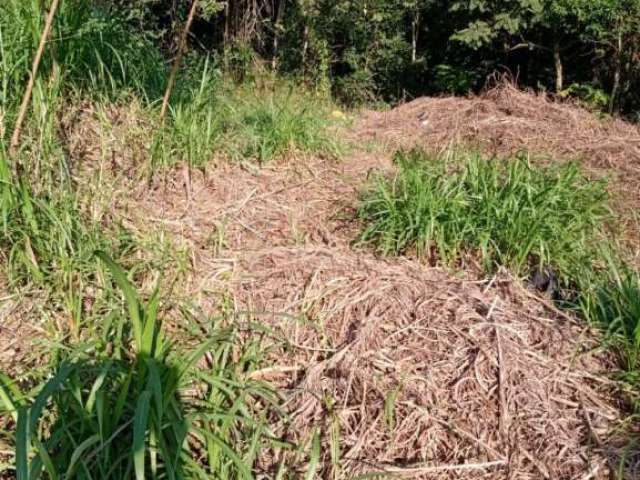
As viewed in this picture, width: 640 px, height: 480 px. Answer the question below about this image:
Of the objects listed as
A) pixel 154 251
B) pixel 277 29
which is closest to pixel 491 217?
pixel 154 251

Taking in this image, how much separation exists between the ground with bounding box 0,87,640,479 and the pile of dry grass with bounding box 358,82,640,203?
63.9 inches

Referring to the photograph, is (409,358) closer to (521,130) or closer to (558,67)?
(521,130)

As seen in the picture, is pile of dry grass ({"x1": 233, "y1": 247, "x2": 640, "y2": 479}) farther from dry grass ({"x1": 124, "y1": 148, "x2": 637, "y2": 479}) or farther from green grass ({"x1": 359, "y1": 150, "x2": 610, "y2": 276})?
green grass ({"x1": 359, "y1": 150, "x2": 610, "y2": 276})

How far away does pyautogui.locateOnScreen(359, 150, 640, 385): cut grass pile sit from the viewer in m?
1.91

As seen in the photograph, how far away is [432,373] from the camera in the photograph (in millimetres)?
1565

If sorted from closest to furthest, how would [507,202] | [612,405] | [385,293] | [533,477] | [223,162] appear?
[533,477] → [612,405] → [385,293] → [507,202] → [223,162]

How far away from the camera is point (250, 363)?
158cm

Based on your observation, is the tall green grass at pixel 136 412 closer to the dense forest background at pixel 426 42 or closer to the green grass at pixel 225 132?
the green grass at pixel 225 132

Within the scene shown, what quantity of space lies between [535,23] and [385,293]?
6441mm

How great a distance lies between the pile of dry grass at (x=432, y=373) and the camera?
1.39 metres

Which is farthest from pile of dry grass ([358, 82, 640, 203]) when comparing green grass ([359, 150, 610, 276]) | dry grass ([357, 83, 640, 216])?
green grass ([359, 150, 610, 276])

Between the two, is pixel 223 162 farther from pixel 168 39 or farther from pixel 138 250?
pixel 168 39

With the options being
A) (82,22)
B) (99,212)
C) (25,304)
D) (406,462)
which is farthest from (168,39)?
(406,462)

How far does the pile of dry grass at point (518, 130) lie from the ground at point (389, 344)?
1.62 meters
